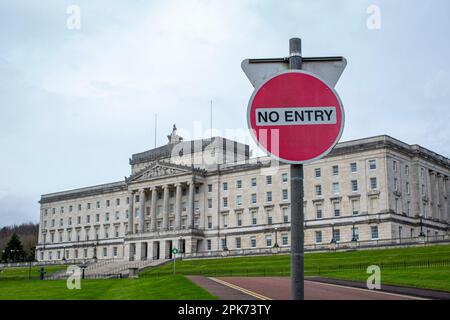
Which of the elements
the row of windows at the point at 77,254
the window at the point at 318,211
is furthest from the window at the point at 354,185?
the row of windows at the point at 77,254

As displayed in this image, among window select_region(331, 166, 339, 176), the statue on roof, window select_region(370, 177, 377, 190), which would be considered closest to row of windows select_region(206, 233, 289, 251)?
window select_region(331, 166, 339, 176)

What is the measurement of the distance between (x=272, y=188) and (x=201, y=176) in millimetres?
16862

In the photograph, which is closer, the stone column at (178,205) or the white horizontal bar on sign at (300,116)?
the white horizontal bar on sign at (300,116)

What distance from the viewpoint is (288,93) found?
5109 mm

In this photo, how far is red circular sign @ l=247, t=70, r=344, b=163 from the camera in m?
5.06

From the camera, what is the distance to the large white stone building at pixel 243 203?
101 metres

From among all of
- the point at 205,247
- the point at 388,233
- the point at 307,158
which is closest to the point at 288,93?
the point at 307,158

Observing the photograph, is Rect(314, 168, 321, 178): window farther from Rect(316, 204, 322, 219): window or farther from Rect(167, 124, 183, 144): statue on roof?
Rect(167, 124, 183, 144): statue on roof

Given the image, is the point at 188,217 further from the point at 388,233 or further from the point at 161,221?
the point at 388,233

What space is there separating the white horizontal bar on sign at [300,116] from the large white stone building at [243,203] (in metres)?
85.8

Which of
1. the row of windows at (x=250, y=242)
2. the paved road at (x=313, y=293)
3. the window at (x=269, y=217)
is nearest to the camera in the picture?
the paved road at (x=313, y=293)

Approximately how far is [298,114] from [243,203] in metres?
114

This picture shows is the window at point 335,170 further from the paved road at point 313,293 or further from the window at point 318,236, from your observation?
the paved road at point 313,293

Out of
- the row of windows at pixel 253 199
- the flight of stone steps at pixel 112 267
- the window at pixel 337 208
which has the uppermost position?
the row of windows at pixel 253 199
